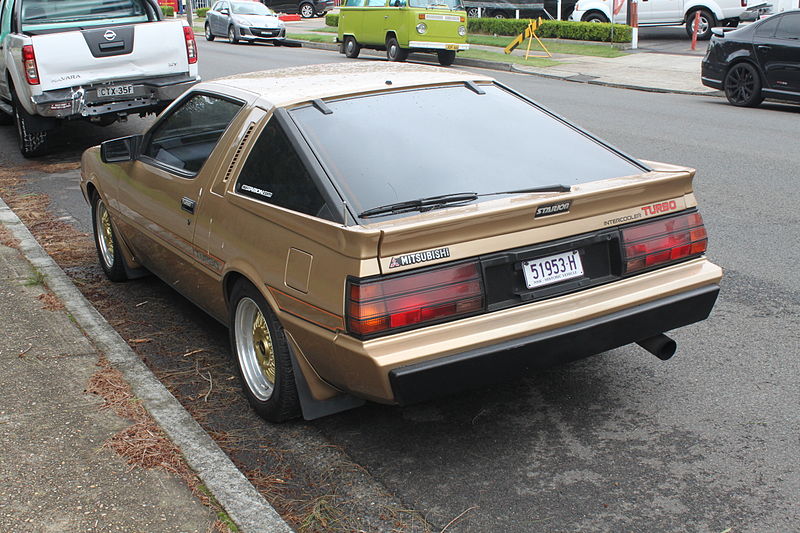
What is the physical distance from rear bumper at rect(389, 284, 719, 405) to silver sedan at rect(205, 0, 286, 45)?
98.8ft

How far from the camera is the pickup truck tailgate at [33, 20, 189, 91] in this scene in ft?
33.6

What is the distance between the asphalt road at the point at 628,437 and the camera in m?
3.44

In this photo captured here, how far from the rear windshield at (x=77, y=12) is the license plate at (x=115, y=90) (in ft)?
3.59

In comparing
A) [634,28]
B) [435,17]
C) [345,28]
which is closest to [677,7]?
[634,28]

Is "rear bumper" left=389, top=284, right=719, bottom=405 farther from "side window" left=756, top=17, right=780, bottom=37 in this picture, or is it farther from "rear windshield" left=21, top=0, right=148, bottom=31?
"side window" left=756, top=17, right=780, bottom=37

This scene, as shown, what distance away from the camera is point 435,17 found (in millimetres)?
23469

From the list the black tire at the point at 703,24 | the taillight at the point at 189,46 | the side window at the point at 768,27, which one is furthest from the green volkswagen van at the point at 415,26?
the taillight at the point at 189,46

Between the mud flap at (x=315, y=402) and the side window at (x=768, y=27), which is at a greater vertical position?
the side window at (x=768, y=27)

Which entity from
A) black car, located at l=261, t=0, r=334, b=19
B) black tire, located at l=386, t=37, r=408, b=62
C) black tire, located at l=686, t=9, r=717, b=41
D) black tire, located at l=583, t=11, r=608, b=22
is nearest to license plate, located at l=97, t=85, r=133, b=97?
black tire, located at l=386, t=37, r=408, b=62

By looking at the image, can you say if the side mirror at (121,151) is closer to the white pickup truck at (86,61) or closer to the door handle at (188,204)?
the door handle at (188,204)

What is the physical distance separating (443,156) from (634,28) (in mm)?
22163

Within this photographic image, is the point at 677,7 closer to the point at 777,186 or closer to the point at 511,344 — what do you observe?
the point at 777,186

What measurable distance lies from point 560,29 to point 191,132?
2441cm

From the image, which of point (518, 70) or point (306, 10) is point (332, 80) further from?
point (306, 10)
